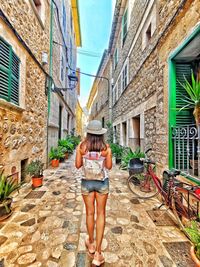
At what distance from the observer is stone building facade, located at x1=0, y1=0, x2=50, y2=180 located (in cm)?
283

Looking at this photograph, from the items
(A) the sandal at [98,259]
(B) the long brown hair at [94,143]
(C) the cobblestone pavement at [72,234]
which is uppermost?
(B) the long brown hair at [94,143]

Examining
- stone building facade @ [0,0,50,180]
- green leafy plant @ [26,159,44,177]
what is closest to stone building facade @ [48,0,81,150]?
stone building facade @ [0,0,50,180]

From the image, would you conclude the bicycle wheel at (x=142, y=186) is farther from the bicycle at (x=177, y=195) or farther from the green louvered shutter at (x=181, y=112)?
the green louvered shutter at (x=181, y=112)

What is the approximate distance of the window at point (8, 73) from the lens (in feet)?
9.09

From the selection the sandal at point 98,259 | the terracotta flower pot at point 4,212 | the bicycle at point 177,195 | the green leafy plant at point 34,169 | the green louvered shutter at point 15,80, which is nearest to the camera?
the sandal at point 98,259

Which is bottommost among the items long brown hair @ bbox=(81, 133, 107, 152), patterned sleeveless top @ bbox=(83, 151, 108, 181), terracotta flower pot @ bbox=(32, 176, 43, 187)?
terracotta flower pot @ bbox=(32, 176, 43, 187)

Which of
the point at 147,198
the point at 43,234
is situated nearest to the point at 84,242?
the point at 43,234

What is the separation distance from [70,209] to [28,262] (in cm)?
116

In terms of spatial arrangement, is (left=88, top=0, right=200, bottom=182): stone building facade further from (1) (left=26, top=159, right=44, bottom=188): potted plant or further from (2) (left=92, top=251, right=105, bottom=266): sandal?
(1) (left=26, top=159, right=44, bottom=188): potted plant

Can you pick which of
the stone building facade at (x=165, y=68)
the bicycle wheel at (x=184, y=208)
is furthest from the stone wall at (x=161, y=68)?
the bicycle wheel at (x=184, y=208)

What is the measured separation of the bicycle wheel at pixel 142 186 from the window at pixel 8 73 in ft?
10.5

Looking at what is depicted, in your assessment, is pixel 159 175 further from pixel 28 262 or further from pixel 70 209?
pixel 28 262

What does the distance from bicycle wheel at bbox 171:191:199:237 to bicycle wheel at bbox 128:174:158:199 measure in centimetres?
87

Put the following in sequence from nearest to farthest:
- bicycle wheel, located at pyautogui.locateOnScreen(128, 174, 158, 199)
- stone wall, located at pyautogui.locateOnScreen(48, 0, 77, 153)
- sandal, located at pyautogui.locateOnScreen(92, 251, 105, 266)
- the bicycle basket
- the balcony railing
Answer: sandal, located at pyautogui.locateOnScreen(92, 251, 105, 266)
the balcony railing
bicycle wheel, located at pyautogui.locateOnScreen(128, 174, 158, 199)
the bicycle basket
stone wall, located at pyautogui.locateOnScreen(48, 0, 77, 153)
